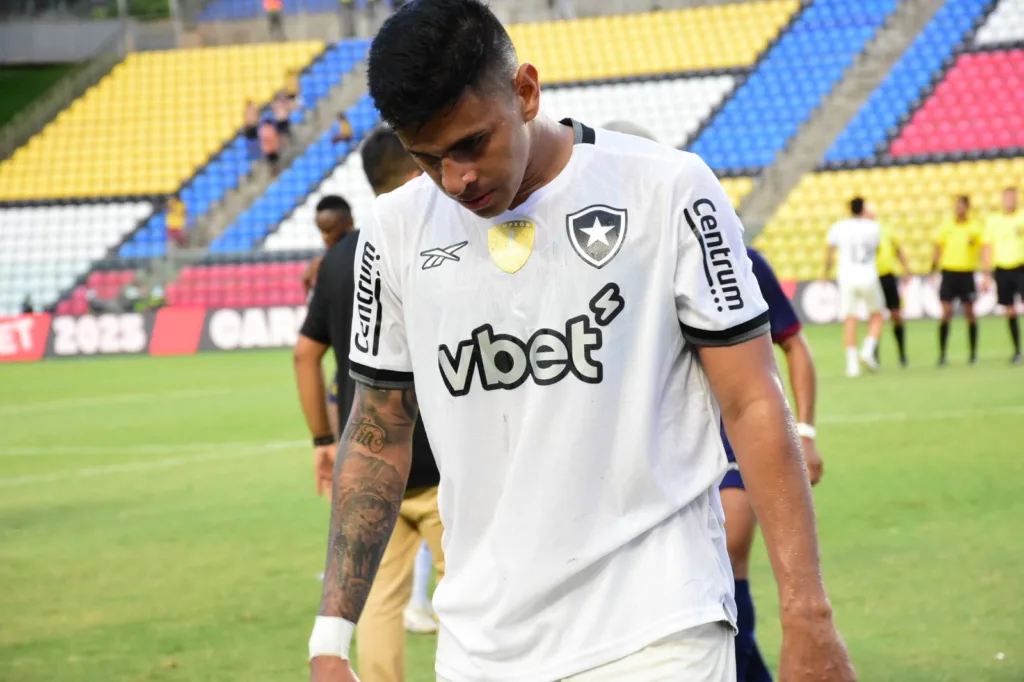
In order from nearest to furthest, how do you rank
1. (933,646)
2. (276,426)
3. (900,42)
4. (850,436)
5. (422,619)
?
1. (933,646)
2. (422,619)
3. (850,436)
4. (276,426)
5. (900,42)

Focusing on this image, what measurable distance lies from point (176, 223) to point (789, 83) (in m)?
15.2

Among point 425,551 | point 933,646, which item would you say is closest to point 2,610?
point 425,551

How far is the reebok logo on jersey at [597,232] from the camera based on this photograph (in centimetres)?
279

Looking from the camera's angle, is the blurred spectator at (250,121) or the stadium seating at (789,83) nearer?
the stadium seating at (789,83)

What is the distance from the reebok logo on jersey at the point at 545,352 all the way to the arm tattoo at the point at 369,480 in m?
0.41

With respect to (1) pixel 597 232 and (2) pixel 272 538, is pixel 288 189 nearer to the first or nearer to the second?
(2) pixel 272 538

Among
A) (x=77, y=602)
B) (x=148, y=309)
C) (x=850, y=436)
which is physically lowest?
(x=148, y=309)

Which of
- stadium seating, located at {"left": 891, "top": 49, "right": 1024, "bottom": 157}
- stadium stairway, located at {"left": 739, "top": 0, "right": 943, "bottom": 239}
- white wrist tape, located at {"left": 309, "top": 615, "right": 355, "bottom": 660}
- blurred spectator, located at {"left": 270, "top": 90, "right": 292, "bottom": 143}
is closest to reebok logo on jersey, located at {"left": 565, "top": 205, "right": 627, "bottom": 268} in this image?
white wrist tape, located at {"left": 309, "top": 615, "right": 355, "bottom": 660}

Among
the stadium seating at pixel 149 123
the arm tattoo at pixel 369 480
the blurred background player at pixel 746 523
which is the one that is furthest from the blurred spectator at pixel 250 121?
the arm tattoo at pixel 369 480

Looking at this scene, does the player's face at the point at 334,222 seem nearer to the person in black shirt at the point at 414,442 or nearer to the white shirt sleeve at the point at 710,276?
the person in black shirt at the point at 414,442

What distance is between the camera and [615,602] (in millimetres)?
2793

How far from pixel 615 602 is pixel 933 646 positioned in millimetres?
4114

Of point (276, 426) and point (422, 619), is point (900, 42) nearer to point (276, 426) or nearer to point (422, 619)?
point (276, 426)

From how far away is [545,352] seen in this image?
2.79m
